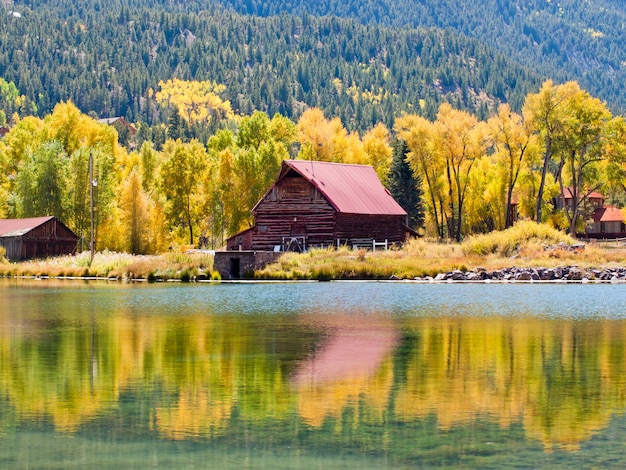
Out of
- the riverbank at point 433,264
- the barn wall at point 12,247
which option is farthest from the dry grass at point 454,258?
the barn wall at point 12,247

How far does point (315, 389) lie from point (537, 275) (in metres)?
38.6

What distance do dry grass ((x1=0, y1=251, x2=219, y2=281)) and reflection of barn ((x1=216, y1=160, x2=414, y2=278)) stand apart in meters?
9.48

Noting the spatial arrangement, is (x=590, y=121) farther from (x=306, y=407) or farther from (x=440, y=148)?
(x=306, y=407)

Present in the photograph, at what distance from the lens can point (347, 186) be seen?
7444cm

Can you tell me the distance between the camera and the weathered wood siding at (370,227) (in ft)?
233

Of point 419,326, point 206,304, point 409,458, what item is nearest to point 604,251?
point 206,304

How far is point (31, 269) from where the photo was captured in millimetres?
68375

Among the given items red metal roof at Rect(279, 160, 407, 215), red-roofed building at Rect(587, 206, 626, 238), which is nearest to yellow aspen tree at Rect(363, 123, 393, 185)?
red metal roof at Rect(279, 160, 407, 215)

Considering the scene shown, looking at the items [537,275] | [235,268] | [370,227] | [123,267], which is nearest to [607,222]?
[370,227]

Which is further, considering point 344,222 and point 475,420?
point 344,222

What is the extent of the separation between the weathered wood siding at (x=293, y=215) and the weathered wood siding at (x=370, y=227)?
38.9 inches

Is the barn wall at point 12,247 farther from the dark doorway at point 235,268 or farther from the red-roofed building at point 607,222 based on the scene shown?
the red-roofed building at point 607,222

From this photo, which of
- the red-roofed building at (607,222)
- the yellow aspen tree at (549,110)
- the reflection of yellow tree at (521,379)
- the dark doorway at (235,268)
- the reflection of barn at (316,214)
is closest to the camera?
the reflection of yellow tree at (521,379)

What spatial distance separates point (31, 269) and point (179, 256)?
40.4 ft
